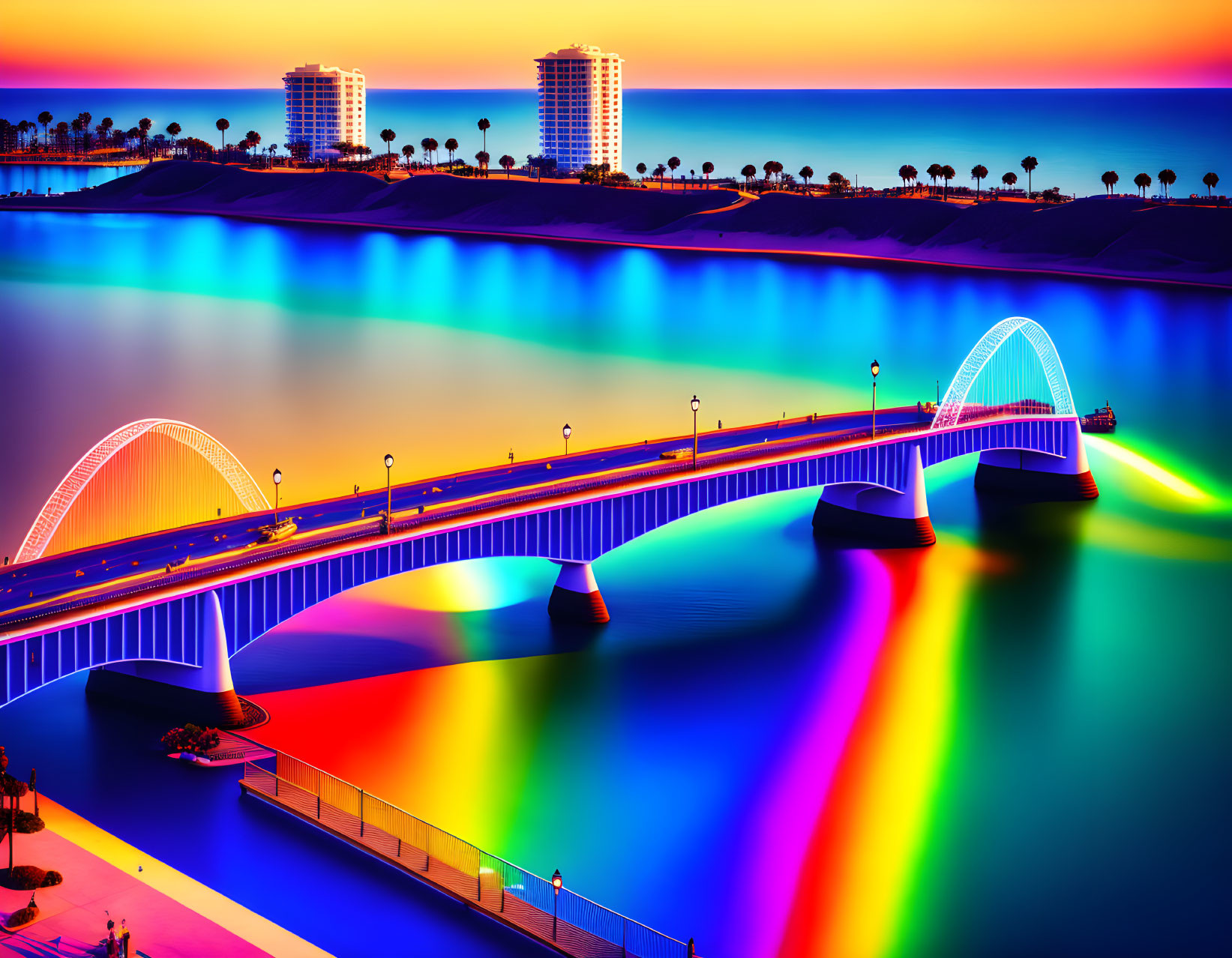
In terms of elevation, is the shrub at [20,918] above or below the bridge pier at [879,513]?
below

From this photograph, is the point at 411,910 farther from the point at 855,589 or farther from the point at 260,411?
the point at 260,411

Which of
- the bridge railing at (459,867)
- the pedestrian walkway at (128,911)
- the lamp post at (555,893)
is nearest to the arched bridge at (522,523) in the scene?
the bridge railing at (459,867)

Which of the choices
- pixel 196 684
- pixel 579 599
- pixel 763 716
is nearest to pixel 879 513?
pixel 579 599

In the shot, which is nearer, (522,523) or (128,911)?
(128,911)

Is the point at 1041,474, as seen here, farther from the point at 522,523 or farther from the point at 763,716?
the point at 522,523

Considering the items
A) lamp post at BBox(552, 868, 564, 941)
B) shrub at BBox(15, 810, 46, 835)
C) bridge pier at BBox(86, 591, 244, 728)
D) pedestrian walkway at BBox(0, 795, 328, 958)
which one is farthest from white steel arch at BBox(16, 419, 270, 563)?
lamp post at BBox(552, 868, 564, 941)

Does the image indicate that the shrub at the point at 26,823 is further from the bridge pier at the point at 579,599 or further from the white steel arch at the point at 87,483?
the bridge pier at the point at 579,599
